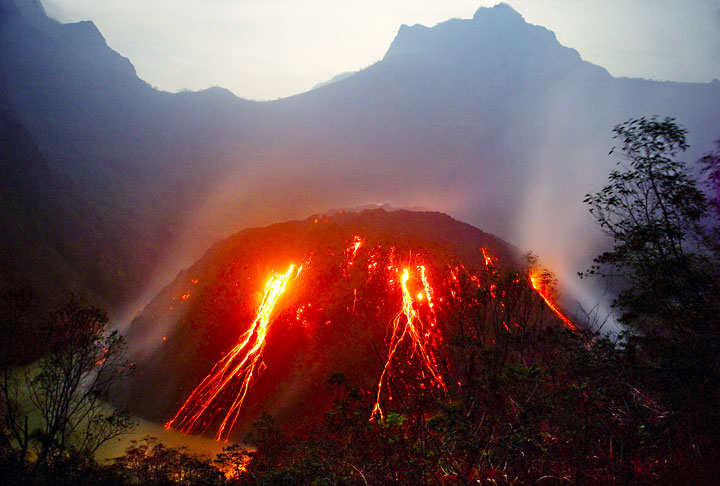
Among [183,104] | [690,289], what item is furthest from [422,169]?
[690,289]

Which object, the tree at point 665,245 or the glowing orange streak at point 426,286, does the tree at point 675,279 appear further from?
the glowing orange streak at point 426,286

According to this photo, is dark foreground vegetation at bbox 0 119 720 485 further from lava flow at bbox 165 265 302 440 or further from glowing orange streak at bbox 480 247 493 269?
glowing orange streak at bbox 480 247 493 269

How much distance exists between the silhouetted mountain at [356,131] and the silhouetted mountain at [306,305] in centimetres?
6615

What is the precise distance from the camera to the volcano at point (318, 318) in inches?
1278

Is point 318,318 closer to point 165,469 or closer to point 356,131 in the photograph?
point 165,469

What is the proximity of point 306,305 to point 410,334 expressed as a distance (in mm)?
11305

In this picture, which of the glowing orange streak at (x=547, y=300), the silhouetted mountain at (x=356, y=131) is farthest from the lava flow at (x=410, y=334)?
the silhouetted mountain at (x=356, y=131)

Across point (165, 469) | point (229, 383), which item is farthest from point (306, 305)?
point (165, 469)

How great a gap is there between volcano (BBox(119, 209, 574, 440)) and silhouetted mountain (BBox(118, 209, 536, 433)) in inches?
5.2

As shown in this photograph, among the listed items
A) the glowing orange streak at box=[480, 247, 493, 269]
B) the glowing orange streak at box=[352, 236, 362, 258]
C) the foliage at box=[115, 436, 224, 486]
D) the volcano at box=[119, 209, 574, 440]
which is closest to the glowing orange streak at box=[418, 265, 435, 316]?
the volcano at box=[119, 209, 574, 440]

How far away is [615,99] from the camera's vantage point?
165 m

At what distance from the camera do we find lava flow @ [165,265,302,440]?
32938mm

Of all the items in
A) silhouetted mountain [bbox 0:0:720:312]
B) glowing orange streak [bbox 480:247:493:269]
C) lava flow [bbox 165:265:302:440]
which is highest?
silhouetted mountain [bbox 0:0:720:312]

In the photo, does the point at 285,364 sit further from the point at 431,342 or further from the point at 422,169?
the point at 422,169
